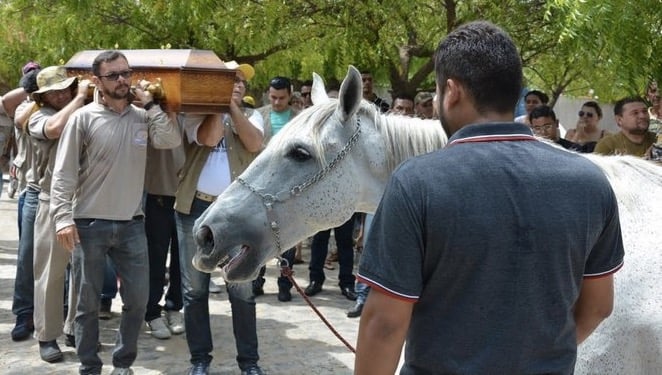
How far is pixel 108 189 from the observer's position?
5008mm

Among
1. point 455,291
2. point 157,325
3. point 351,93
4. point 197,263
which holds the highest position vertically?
point 351,93

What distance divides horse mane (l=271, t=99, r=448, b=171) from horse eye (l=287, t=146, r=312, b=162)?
5 centimetres

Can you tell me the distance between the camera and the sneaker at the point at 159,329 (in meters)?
6.49

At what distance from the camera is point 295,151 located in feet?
9.77

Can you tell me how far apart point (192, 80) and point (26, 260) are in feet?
8.90

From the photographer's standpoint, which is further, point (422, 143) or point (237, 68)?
point (237, 68)

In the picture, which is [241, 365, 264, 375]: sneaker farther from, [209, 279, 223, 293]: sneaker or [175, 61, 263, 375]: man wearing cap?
[209, 279, 223, 293]: sneaker

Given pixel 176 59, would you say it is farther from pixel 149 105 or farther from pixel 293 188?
pixel 293 188

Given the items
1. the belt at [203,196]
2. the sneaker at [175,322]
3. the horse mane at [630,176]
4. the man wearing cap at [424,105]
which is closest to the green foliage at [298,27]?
the man wearing cap at [424,105]

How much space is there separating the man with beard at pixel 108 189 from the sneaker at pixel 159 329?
4.16 feet

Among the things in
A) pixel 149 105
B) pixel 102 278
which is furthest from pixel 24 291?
pixel 149 105

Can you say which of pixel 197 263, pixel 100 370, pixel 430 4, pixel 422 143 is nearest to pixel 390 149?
pixel 422 143

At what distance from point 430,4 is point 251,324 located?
19.5 ft

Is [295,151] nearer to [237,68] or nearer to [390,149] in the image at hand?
[390,149]
